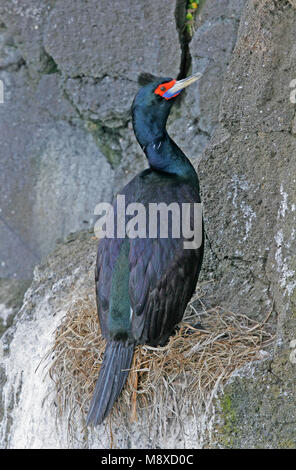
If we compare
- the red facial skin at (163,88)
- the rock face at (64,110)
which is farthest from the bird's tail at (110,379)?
the rock face at (64,110)

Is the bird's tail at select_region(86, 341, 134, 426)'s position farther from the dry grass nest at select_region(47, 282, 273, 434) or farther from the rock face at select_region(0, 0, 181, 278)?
the rock face at select_region(0, 0, 181, 278)

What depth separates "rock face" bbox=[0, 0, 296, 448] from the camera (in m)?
2.66

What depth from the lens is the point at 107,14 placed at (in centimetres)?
385

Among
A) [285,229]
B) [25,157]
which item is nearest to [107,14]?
[25,157]

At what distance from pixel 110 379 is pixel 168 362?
0.22m

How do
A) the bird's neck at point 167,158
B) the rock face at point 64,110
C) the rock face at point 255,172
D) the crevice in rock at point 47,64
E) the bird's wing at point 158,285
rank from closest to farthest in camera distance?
1. the bird's wing at point 158,285
2. the rock face at point 255,172
3. the bird's neck at point 167,158
4. the rock face at point 64,110
5. the crevice in rock at point 47,64

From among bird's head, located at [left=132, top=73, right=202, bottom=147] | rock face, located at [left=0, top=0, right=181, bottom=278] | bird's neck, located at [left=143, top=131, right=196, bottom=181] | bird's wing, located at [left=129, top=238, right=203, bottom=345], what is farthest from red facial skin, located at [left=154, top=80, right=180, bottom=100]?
rock face, located at [left=0, top=0, right=181, bottom=278]

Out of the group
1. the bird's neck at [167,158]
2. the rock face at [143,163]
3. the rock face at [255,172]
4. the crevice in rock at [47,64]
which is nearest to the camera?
the rock face at [143,163]

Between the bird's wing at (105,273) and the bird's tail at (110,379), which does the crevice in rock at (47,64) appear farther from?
the bird's tail at (110,379)

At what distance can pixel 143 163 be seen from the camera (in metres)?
3.98

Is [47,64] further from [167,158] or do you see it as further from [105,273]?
[105,273]

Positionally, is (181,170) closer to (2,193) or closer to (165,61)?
(165,61)

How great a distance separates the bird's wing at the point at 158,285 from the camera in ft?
9.17
